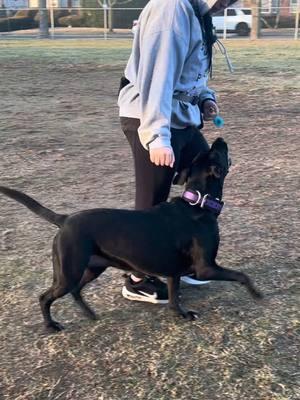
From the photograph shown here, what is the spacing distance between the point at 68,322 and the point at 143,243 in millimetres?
611

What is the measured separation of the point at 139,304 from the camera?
346 cm

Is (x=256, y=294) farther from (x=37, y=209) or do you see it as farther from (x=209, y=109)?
(x=37, y=209)

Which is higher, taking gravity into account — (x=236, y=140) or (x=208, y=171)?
(x=208, y=171)

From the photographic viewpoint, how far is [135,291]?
349 cm

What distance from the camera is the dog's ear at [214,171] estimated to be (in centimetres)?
314

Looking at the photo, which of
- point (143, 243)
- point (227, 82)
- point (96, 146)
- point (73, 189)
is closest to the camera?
point (143, 243)

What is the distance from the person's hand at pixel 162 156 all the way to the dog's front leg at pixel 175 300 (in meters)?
0.68

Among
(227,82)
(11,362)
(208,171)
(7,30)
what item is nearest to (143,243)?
(208,171)

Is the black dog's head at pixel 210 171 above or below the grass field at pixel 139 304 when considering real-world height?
above

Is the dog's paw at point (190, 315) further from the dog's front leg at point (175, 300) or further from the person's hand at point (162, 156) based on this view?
the person's hand at point (162, 156)

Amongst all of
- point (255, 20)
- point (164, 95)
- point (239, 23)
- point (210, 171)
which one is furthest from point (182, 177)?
point (239, 23)

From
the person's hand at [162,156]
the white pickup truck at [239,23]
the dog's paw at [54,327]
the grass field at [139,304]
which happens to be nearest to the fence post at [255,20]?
the white pickup truck at [239,23]

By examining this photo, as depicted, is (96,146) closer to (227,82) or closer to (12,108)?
(12,108)

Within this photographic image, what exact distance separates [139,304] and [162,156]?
970 millimetres
